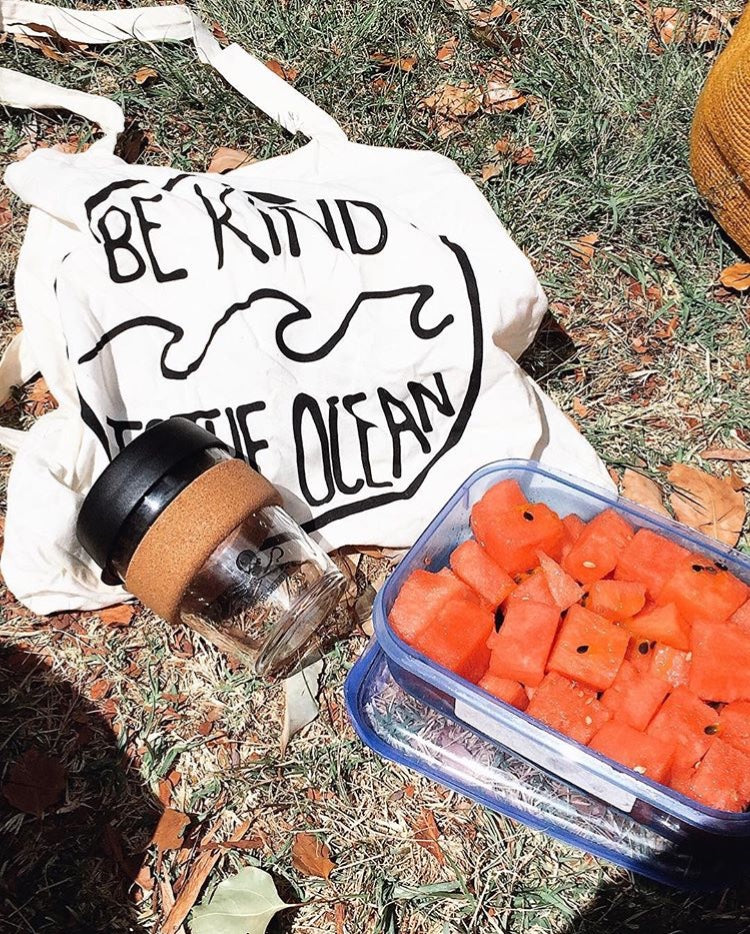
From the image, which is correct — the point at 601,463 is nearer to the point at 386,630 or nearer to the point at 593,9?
the point at 386,630

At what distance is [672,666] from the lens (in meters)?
1.64

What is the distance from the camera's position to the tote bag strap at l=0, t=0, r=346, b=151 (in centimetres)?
217

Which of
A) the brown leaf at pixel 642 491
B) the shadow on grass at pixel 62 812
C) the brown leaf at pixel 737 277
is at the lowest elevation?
the shadow on grass at pixel 62 812

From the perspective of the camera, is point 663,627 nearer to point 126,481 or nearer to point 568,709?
point 568,709

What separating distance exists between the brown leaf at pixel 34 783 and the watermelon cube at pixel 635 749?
40.9 inches

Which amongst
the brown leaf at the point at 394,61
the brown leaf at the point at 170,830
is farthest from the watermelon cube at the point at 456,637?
the brown leaf at the point at 394,61

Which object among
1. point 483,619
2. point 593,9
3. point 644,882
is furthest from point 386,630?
point 593,9

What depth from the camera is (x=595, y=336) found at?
2.26 metres

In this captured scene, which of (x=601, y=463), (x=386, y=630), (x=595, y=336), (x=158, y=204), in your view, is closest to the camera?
(x=386, y=630)

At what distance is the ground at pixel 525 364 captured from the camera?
1.71 m

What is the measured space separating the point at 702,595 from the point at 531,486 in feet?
1.34

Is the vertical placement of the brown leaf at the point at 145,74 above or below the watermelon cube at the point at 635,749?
above

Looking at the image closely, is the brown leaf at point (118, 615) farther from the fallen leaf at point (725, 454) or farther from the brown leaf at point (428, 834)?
the fallen leaf at point (725, 454)

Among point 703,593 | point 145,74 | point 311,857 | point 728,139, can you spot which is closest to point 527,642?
point 703,593
